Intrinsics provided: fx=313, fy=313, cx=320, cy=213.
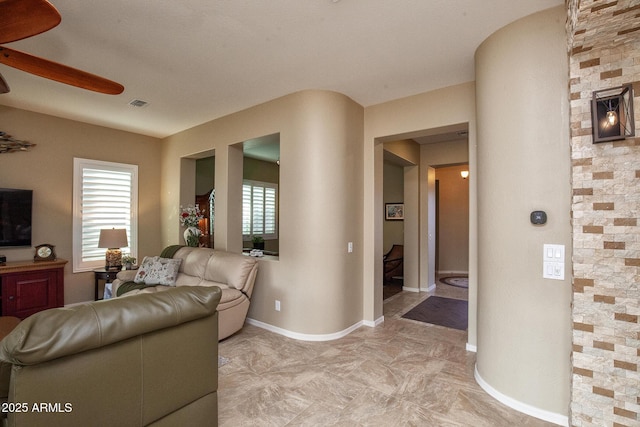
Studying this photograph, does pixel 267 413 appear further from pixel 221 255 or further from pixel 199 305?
pixel 221 255

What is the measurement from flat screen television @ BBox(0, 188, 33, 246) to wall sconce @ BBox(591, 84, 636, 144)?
628 centimetres

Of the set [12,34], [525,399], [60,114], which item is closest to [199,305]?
[12,34]

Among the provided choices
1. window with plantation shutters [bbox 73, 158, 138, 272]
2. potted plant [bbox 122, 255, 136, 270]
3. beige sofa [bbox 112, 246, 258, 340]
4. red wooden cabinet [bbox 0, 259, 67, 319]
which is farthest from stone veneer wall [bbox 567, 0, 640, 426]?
window with plantation shutters [bbox 73, 158, 138, 272]

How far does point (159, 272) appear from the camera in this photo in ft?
13.5

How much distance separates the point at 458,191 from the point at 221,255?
636 centimetres

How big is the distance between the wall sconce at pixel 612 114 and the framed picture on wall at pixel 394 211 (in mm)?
5435

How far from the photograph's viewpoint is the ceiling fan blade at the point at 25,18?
1465 mm

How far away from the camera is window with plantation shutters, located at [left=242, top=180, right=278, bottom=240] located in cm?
697

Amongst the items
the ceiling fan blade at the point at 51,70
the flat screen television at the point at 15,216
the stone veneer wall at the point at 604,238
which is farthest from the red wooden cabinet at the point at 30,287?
the stone veneer wall at the point at 604,238

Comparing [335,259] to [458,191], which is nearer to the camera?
[335,259]

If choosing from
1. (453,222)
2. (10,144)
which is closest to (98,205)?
(10,144)

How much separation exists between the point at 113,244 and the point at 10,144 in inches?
72.6

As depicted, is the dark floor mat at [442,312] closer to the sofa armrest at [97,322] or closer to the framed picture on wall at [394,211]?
the framed picture on wall at [394,211]

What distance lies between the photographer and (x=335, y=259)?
12.2 feet
